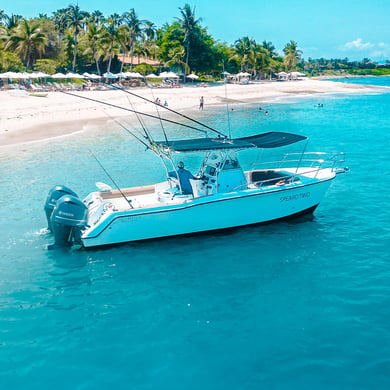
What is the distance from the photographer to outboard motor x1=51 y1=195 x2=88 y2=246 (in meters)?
12.2

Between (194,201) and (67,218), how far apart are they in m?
3.61

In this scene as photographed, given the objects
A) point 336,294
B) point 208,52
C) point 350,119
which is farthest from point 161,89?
point 336,294

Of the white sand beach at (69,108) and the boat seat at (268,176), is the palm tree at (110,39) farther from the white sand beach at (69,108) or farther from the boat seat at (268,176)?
the boat seat at (268,176)

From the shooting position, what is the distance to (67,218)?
1227 centimetres

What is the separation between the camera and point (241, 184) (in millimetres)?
14188

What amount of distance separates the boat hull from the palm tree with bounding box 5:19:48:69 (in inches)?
2195

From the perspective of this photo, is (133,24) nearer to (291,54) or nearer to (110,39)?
(110,39)

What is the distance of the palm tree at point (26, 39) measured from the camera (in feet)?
198

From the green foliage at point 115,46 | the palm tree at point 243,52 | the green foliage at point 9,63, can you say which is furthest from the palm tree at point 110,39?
the palm tree at point 243,52

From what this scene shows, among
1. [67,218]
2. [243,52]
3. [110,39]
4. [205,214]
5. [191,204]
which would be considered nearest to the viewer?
[67,218]

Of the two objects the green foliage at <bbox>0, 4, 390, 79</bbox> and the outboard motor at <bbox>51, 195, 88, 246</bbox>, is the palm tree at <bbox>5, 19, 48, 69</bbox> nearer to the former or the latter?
the green foliage at <bbox>0, 4, 390, 79</bbox>

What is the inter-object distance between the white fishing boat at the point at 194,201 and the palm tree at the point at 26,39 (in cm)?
5379

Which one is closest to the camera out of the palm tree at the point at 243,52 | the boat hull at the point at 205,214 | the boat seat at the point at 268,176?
the boat hull at the point at 205,214

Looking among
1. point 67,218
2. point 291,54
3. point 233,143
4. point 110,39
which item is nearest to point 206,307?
point 67,218
